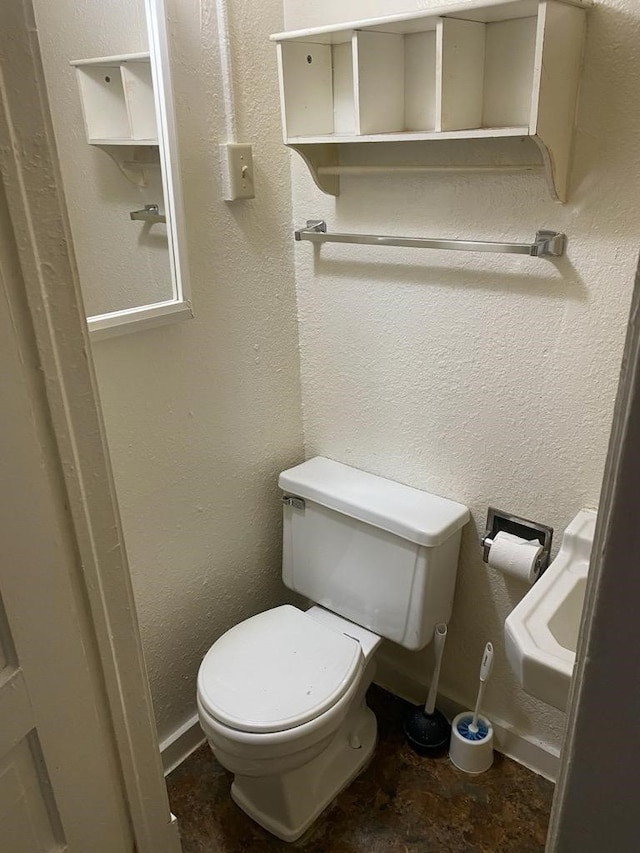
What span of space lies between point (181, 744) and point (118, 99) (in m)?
1.59

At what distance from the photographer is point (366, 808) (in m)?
1.60

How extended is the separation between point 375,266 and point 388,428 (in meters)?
0.42

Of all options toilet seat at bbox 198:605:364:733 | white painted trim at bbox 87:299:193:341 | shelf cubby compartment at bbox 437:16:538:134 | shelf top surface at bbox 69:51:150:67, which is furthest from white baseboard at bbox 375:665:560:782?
shelf top surface at bbox 69:51:150:67

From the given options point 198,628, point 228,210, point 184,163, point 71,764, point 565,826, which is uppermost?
point 184,163

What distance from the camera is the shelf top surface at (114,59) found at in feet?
3.91

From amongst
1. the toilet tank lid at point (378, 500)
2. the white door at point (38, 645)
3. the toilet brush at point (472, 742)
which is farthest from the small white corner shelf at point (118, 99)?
the toilet brush at point (472, 742)

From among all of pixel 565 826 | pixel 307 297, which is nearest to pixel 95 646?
pixel 565 826

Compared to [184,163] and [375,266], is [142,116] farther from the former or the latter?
[375,266]

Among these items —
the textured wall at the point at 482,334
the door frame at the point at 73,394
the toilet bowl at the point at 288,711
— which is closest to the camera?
the door frame at the point at 73,394

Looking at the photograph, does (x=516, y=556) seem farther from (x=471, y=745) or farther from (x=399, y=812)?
(x=399, y=812)

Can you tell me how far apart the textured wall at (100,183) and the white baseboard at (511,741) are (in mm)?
1309

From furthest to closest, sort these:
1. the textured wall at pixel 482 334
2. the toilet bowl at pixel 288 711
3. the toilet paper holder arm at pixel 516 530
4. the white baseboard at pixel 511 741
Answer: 1. the white baseboard at pixel 511 741
2. the toilet paper holder arm at pixel 516 530
3. the toilet bowl at pixel 288 711
4. the textured wall at pixel 482 334

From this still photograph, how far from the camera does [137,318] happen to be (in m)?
1.34

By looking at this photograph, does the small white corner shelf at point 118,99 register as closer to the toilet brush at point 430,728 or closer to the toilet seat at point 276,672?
the toilet seat at point 276,672
